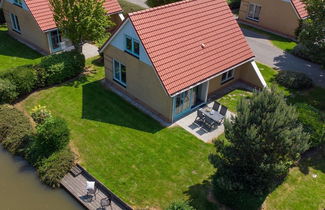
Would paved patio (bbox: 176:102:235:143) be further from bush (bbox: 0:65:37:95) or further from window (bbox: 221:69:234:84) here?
bush (bbox: 0:65:37:95)

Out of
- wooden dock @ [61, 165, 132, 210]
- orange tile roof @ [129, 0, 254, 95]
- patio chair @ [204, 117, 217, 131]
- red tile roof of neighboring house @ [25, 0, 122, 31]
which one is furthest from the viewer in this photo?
red tile roof of neighboring house @ [25, 0, 122, 31]

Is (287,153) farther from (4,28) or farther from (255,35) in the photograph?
(4,28)

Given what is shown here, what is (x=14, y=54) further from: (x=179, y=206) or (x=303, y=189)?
(x=303, y=189)

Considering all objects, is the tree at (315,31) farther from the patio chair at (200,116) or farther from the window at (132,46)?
the window at (132,46)

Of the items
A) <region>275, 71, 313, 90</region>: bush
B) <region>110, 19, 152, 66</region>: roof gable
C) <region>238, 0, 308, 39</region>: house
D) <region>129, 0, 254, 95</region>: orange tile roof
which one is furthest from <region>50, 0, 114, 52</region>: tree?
<region>238, 0, 308, 39</region>: house

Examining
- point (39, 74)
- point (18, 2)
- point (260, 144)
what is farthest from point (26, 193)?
point (18, 2)

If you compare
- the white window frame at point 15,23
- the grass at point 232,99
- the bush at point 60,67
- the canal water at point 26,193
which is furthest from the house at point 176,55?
the white window frame at point 15,23
